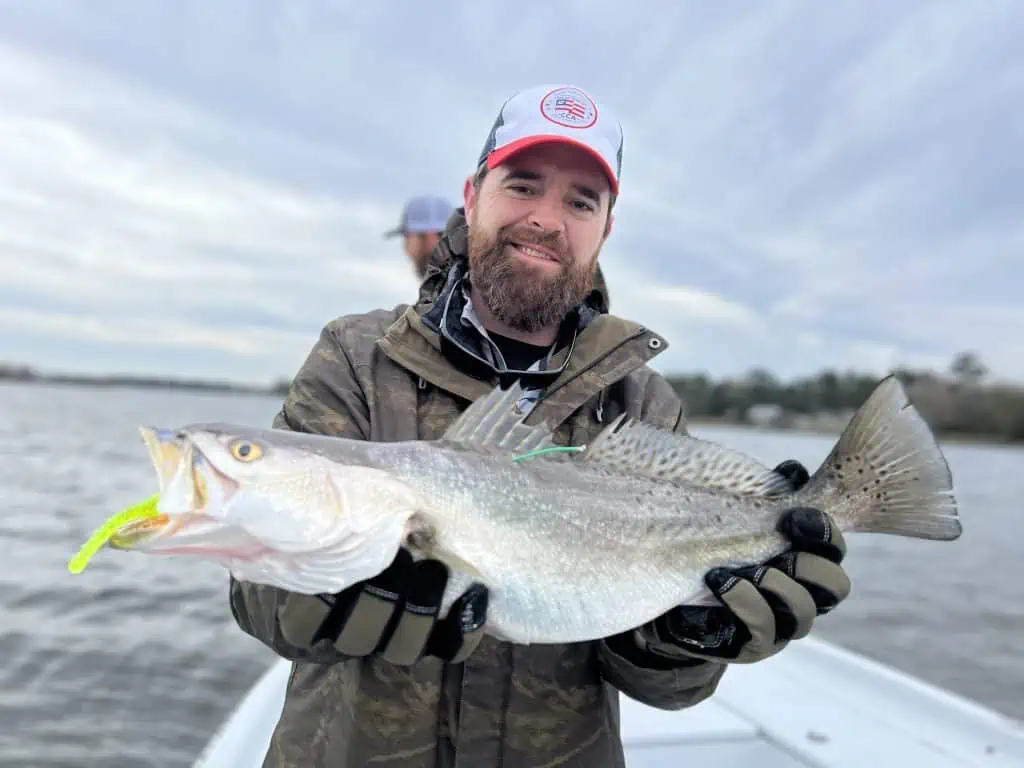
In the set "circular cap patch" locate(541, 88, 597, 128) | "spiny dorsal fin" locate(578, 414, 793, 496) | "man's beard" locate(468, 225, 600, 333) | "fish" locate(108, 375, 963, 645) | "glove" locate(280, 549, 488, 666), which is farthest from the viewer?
"circular cap patch" locate(541, 88, 597, 128)

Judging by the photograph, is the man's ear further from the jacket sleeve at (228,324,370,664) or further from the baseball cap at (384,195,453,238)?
the baseball cap at (384,195,453,238)

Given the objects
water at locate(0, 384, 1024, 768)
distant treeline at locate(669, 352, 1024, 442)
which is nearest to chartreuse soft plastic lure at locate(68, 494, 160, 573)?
water at locate(0, 384, 1024, 768)

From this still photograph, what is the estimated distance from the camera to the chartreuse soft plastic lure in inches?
75.2

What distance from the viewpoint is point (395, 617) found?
2.21 meters

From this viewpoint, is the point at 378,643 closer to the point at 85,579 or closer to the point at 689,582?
the point at 689,582

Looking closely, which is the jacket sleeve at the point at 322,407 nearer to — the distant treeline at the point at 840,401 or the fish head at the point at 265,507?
the fish head at the point at 265,507

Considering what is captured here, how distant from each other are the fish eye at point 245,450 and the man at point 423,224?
4920 mm

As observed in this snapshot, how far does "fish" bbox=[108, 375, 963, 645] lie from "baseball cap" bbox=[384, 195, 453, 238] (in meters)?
4.37

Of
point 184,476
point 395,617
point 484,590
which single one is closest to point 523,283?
point 484,590

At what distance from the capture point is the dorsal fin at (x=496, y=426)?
255cm

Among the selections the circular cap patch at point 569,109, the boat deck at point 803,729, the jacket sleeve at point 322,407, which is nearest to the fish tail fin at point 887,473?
the circular cap patch at point 569,109

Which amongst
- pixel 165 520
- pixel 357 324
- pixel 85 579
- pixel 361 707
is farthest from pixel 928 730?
pixel 85 579

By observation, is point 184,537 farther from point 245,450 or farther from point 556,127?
point 556,127

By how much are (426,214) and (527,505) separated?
5026 mm
